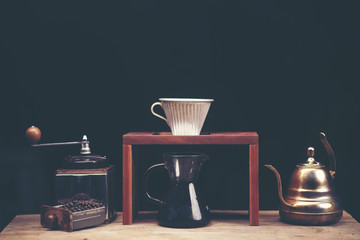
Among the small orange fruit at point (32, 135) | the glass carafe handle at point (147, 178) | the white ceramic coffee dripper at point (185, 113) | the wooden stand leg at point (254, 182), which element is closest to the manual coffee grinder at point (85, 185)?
the small orange fruit at point (32, 135)

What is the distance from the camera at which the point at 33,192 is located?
5.05ft

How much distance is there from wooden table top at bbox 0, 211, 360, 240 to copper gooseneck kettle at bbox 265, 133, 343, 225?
0.9 inches

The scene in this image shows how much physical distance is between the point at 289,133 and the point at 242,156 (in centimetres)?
17

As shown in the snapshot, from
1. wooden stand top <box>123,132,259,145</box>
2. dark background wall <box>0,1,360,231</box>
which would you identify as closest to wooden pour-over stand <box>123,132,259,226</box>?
wooden stand top <box>123,132,259,145</box>

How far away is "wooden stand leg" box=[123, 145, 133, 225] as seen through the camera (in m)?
1.32

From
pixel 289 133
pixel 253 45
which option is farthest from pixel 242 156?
pixel 253 45

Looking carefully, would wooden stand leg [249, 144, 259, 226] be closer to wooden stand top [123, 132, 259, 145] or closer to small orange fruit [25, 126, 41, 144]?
wooden stand top [123, 132, 259, 145]

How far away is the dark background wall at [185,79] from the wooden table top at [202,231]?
200 millimetres

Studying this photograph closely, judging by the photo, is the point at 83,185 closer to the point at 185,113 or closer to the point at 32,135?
the point at 32,135

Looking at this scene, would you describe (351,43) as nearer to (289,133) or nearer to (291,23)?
(291,23)

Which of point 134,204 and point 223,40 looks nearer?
point 134,204

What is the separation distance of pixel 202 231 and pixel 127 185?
0.24 m

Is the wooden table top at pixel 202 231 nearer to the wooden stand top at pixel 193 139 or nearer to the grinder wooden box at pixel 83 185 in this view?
the grinder wooden box at pixel 83 185

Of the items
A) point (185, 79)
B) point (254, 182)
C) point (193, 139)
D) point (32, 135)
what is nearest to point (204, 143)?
point (193, 139)
